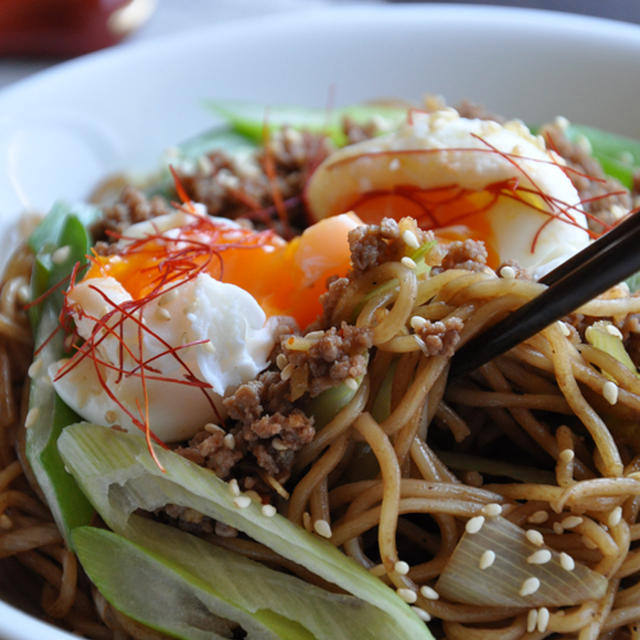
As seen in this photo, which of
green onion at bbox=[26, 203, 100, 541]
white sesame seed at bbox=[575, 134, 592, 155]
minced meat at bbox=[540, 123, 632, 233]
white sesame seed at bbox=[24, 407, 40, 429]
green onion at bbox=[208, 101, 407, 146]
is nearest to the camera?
green onion at bbox=[26, 203, 100, 541]

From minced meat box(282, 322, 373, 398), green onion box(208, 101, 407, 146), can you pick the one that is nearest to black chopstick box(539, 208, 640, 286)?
minced meat box(282, 322, 373, 398)

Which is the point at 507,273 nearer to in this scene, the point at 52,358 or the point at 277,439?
the point at 277,439

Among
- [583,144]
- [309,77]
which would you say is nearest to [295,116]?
[309,77]

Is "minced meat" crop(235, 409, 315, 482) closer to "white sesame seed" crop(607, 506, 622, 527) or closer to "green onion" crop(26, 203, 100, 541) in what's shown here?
"green onion" crop(26, 203, 100, 541)

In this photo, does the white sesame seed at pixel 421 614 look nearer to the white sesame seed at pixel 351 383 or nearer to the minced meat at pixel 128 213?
the white sesame seed at pixel 351 383

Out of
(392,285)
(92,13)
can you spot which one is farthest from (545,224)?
(92,13)

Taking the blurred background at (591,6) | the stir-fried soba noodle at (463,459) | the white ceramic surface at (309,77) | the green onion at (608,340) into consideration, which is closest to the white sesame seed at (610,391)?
the stir-fried soba noodle at (463,459)
